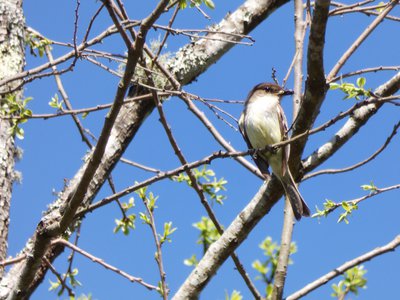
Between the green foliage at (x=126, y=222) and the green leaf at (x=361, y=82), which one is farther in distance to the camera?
the green foliage at (x=126, y=222)

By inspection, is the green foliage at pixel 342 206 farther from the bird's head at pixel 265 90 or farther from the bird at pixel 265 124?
the bird's head at pixel 265 90

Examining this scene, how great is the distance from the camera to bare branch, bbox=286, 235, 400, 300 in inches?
126

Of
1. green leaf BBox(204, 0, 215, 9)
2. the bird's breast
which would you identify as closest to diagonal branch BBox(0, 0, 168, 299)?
green leaf BBox(204, 0, 215, 9)

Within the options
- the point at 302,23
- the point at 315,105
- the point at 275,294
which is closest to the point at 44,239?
the point at 275,294

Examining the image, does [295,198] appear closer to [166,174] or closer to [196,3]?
[166,174]

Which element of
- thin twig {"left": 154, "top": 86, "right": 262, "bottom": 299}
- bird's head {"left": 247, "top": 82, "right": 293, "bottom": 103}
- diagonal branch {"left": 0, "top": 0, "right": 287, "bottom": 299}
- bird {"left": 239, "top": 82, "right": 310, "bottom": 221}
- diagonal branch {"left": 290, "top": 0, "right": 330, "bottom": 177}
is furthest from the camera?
bird's head {"left": 247, "top": 82, "right": 293, "bottom": 103}

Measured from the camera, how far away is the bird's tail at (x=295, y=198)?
377 cm

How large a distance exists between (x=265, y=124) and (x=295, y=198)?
1113mm

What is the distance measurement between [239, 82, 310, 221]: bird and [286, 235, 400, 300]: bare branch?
0.79 m

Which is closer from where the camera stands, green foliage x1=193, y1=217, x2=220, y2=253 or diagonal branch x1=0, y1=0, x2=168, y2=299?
diagonal branch x1=0, y1=0, x2=168, y2=299

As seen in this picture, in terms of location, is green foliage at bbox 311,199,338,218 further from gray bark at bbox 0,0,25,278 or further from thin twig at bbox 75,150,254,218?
gray bark at bbox 0,0,25,278

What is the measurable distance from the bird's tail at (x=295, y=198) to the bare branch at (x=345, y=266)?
59 centimetres

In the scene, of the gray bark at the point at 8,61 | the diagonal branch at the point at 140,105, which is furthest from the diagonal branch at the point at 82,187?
the gray bark at the point at 8,61

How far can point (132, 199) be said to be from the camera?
448 cm
